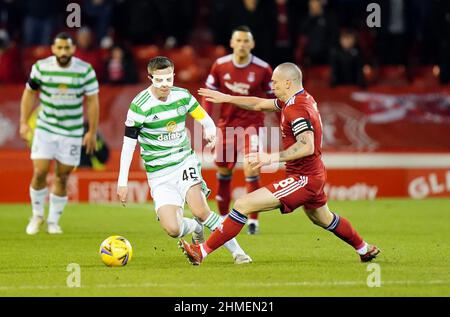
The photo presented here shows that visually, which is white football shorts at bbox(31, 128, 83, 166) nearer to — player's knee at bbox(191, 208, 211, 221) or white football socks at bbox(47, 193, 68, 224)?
white football socks at bbox(47, 193, 68, 224)

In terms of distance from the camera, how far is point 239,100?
35.0 ft

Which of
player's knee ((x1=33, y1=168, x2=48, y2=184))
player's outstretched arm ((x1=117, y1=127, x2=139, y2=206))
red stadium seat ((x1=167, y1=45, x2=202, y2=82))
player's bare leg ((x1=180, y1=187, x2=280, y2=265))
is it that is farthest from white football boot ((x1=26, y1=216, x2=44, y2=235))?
red stadium seat ((x1=167, y1=45, x2=202, y2=82))

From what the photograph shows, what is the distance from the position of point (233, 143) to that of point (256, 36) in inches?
254

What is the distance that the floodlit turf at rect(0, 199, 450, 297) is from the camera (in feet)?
28.2

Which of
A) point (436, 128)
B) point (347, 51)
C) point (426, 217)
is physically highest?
point (347, 51)

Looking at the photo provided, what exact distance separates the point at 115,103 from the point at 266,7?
3.55 m

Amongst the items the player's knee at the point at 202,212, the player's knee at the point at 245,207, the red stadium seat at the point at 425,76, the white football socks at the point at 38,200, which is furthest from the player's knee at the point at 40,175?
the red stadium seat at the point at 425,76

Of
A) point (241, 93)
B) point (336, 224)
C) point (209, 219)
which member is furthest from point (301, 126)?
point (241, 93)

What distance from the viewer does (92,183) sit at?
17891mm

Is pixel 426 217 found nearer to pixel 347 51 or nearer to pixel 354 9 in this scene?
pixel 347 51

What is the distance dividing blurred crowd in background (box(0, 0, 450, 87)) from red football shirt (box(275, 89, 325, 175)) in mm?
9777

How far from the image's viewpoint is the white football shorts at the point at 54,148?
515 inches

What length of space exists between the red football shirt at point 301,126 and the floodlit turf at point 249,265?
0.91 m
